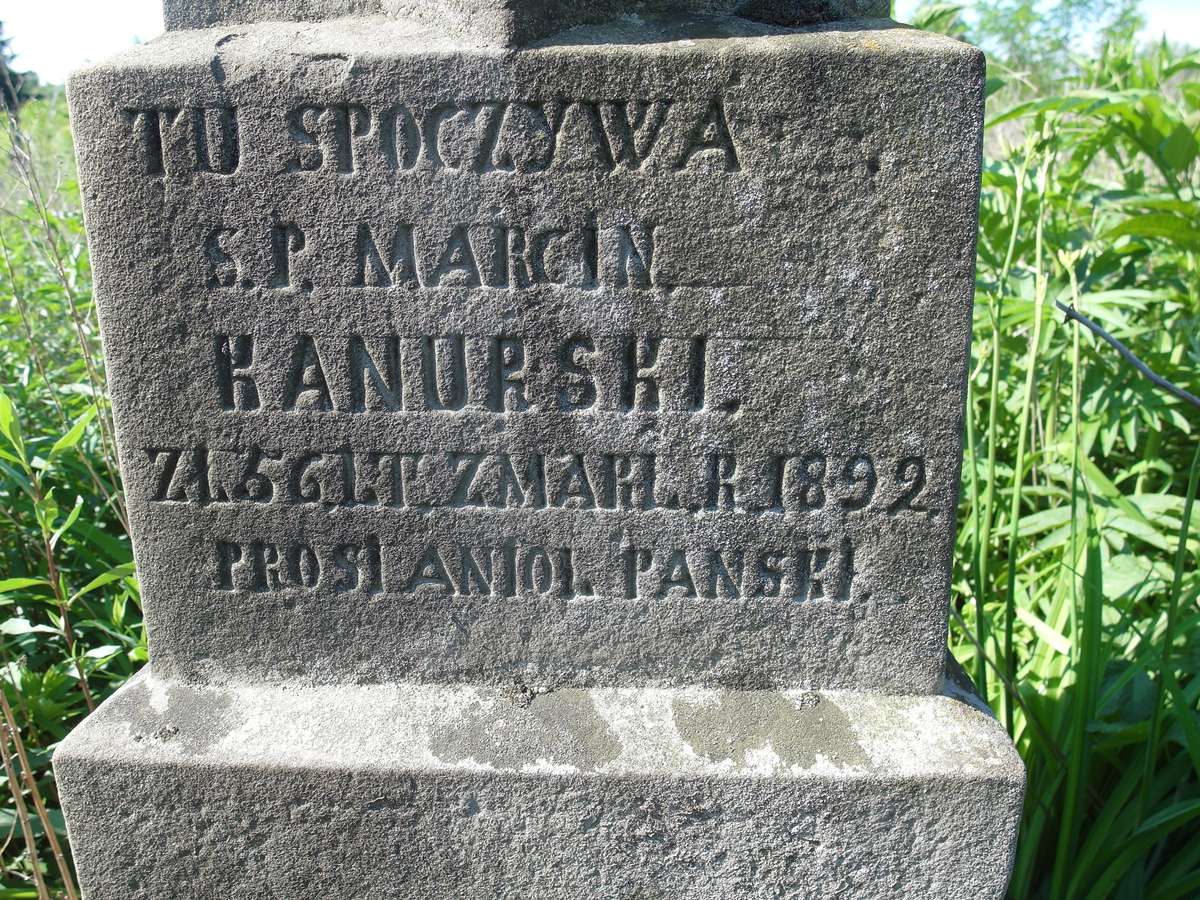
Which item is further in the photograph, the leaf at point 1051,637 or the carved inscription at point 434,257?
the leaf at point 1051,637

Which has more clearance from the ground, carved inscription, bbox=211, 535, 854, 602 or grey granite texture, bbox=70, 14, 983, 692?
grey granite texture, bbox=70, 14, 983, 692

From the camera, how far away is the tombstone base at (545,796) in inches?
54.0

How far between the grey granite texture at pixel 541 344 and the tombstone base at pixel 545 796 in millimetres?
74

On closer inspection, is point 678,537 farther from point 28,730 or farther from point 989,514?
point 28,730

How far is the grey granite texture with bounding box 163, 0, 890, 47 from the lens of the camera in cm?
121

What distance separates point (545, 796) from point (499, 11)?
1111 mm

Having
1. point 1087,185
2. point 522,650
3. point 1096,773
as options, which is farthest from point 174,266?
point 1087,185

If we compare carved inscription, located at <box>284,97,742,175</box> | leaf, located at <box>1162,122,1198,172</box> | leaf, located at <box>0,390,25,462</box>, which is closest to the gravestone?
carved inscription, located at <box>284,97,742,175</box>

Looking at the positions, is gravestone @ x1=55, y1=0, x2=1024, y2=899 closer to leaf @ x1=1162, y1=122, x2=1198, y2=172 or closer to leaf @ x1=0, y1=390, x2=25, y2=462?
leaf @ x1=0, y1=390, x2=25, y2=462

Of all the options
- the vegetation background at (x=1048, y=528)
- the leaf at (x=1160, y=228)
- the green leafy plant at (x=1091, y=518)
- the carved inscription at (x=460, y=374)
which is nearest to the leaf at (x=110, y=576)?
the vegetation background at (x=1048, y=528)

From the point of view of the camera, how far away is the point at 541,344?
1.32 m

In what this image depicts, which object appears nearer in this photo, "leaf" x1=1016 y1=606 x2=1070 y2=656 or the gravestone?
the gravestone

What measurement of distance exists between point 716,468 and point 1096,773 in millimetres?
1097

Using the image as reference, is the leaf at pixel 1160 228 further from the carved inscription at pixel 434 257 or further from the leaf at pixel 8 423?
the leaf at pixel 8 423
